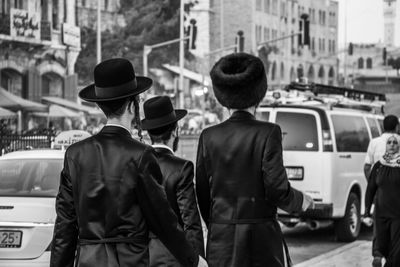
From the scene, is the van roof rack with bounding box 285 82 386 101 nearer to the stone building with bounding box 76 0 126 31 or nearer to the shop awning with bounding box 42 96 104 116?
the shop awning with bounding box 42 96 104 116

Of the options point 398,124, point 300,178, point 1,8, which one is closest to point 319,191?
point 300,178

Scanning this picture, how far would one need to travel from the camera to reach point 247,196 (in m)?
6.04

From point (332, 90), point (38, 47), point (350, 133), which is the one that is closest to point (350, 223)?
point (350, 133)

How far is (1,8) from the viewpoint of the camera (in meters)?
48.8

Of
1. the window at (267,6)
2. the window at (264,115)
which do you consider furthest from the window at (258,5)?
the window at (264,115)

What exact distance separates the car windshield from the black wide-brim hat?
13.0 feet

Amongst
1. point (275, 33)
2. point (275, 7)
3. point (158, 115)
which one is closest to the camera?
point (158, 115)

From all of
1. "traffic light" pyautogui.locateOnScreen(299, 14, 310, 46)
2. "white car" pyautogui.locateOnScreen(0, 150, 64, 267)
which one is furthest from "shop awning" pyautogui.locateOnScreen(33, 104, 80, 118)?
"white car" pyautogui.locateOnScreen(0, 150, 64, 267)

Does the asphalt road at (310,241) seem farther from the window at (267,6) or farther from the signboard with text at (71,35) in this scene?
the window at (267,6)

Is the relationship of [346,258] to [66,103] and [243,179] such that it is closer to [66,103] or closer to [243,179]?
[243,179]

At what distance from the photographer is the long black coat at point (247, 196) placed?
234 inches

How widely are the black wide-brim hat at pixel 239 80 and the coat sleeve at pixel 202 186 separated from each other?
0.36m

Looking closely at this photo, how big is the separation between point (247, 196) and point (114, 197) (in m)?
1.50

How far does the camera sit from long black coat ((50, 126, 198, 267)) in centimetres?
468
